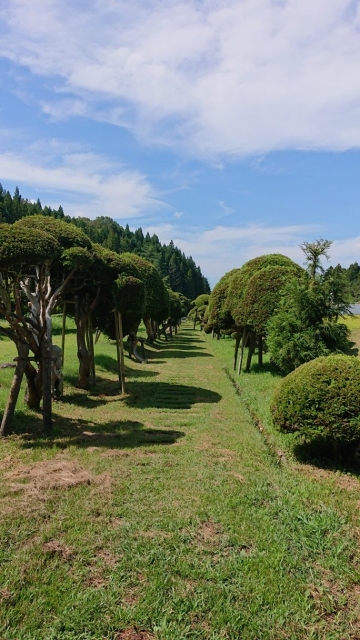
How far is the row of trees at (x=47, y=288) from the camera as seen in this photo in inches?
299

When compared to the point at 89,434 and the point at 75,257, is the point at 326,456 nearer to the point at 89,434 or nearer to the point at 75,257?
the point at 89,434

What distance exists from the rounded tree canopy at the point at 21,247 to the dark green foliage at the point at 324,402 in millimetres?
5085

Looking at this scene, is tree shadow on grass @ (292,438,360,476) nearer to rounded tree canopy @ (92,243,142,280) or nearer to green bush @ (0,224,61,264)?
green bush @ (0,224,61,264)

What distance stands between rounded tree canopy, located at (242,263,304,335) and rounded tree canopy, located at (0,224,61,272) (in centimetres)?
864

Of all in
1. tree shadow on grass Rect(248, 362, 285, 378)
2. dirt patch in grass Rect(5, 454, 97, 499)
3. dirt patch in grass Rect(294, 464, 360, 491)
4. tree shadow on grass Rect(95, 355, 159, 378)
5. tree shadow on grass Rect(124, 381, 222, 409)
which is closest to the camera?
dirt patch in grass Rect(5, 454, 97, 499)

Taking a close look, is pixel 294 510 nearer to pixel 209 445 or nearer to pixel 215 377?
pixel 209 445

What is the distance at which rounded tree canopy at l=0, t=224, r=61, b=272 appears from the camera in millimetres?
7156

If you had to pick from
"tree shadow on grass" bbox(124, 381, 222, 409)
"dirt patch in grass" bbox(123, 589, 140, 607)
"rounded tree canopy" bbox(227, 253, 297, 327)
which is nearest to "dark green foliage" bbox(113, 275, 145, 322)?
"tree shadow on grass" bbox(124, 381, 222, 409)

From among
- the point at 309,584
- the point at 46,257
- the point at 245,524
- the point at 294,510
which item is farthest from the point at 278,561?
the point at 46,257

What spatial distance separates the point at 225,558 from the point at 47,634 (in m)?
1.72

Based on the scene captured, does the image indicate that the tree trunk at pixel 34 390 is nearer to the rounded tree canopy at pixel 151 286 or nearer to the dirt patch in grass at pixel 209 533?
the dirt patch in grass at pixel 209 533

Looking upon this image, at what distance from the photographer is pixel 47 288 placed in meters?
9.84

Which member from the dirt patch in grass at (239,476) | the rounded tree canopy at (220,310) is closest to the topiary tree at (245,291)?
the rounded tree canopy at (220,310)

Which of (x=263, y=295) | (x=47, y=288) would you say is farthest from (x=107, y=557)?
(x=263, y=295)
